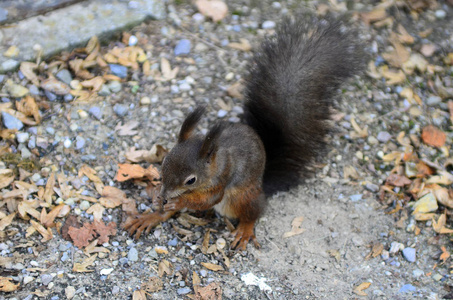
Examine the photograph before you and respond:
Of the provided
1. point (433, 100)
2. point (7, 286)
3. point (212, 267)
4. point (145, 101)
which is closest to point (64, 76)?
point (145, 101)

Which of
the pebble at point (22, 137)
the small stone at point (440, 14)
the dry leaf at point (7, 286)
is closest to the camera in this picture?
the dry leaf at point (7, 286)


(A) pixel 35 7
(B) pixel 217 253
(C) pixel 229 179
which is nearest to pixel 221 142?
(C) pixel 229 179

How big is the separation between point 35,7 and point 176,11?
880mm

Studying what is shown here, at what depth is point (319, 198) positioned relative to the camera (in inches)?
116

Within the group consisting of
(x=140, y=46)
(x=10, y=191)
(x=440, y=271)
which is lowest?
(x=440, y=271)

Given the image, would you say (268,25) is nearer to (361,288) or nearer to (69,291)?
(361,288)

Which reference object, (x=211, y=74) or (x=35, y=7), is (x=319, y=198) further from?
(x=35, y=7)

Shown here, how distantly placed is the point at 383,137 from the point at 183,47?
135 cm

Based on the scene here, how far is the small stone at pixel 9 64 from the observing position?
3045mm

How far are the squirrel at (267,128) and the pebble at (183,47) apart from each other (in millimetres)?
735

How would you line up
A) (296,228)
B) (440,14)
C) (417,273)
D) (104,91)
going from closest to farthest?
(417,273), (296,228), (104,91), (440,14)

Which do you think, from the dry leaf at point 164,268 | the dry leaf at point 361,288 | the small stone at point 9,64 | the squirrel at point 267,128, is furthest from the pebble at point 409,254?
the small stone at point 9,64

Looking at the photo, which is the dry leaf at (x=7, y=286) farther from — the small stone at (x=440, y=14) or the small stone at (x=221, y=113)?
the small stone at (x=440, y=14)

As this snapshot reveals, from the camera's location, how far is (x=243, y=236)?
9.02ft
